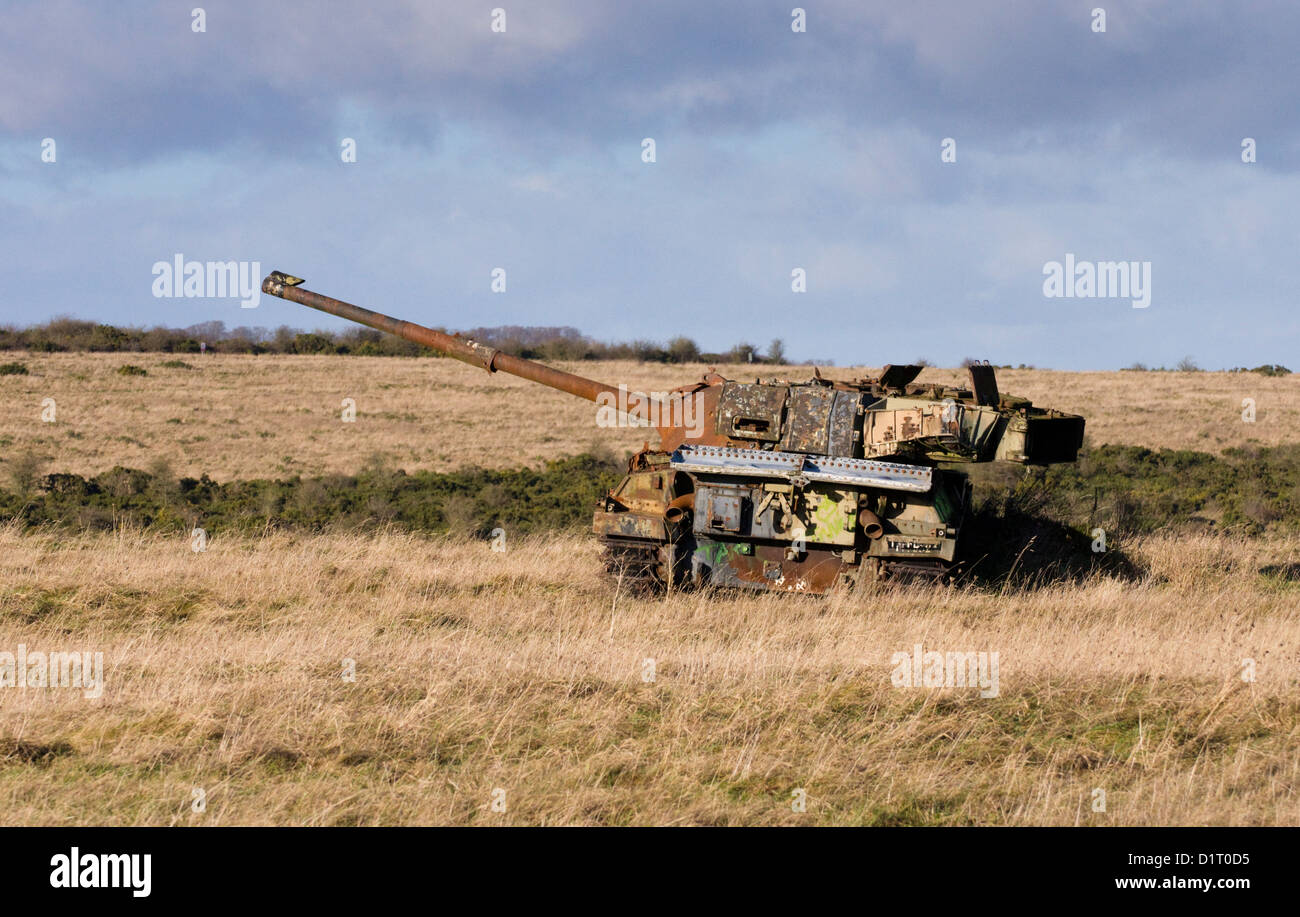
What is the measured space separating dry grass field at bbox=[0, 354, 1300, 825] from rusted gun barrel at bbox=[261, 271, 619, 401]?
216 cm

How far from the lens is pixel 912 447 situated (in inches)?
448

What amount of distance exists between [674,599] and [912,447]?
272 cm

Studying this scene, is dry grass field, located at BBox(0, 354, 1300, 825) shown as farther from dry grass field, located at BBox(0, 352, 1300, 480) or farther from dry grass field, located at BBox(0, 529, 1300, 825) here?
dry grass field, located at BBox(0, 352, 1300, 480)

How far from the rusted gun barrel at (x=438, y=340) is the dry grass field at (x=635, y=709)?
2.66m

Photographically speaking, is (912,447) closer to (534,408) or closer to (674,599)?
(674,599)

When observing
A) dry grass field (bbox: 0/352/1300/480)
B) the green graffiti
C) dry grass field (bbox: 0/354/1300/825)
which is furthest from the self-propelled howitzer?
dry grass field (bbox: 0/352/1300/480)

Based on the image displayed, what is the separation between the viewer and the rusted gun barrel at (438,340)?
539 inches

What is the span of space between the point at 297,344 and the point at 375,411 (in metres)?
17.3

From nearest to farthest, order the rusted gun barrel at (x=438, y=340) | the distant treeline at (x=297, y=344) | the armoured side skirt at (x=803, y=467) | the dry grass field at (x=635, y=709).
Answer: the dry grass field at (x=635, y=709), the armoured side skirt at (x=803, y=467), the rusted gun barrel at (x=438, y=340), the distant treeline at (x=297, y=344)

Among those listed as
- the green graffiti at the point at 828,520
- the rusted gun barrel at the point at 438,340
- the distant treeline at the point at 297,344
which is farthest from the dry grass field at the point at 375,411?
the green graffiti at the point at 828,520

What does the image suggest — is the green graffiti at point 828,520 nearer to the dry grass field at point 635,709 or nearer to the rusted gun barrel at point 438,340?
the dry grass field at point 635,709

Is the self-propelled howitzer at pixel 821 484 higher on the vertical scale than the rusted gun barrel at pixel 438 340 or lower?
lower
